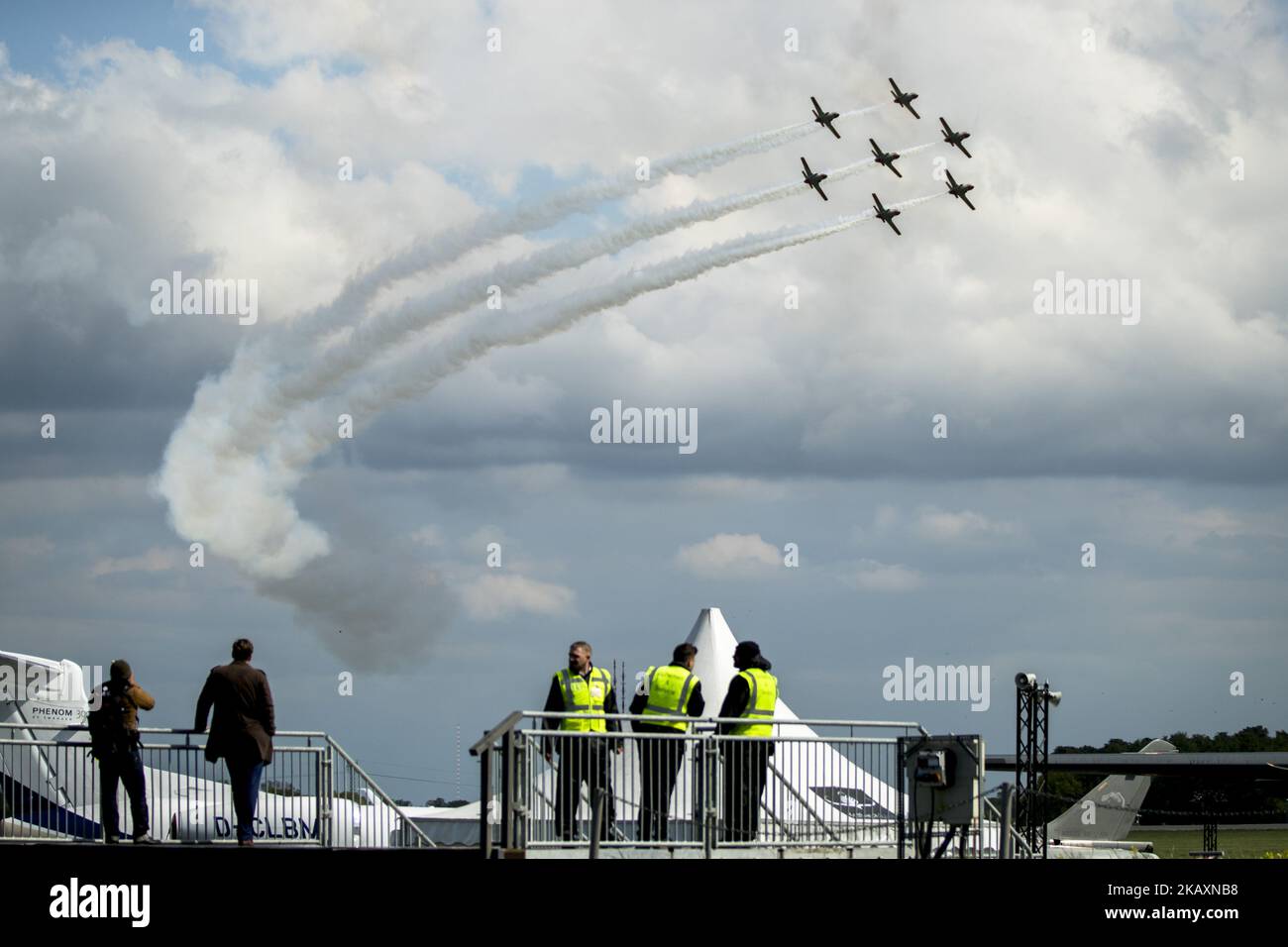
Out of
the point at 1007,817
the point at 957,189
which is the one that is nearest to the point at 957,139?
the point at 957,189

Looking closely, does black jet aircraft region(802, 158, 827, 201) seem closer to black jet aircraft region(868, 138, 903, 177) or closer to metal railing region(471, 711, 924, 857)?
black jet aircraft region(868, 138, 903, 177)

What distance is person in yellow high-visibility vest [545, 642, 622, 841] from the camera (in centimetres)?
1552

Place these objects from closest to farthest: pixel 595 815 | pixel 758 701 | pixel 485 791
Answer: pixel 485 791
pixel 595 815
pixel 758 701

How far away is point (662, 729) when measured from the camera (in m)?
17.4

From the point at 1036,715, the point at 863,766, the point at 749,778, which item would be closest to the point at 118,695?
the point at 749,778

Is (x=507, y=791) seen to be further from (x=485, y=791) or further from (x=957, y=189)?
(x=957, y=189)

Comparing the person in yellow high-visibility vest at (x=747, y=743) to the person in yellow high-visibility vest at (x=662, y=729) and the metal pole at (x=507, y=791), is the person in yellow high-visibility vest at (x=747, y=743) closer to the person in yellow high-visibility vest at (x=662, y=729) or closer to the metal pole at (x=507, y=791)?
the person in yellow high-visibility vest at (x=662, y=729)

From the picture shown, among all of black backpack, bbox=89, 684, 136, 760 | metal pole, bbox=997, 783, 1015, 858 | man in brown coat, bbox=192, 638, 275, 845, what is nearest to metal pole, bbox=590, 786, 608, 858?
man in brown coat, bbox=192, 638, 275, 845

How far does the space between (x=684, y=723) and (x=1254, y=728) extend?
373 feet

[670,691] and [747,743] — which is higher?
[670,691]

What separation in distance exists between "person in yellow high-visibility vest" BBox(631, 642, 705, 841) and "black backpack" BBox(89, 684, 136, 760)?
513cm

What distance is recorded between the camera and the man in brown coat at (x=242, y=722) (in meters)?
16.7

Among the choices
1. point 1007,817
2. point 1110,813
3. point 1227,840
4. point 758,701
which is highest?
point 758,701

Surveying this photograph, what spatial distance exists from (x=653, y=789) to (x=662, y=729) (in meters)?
1.30
